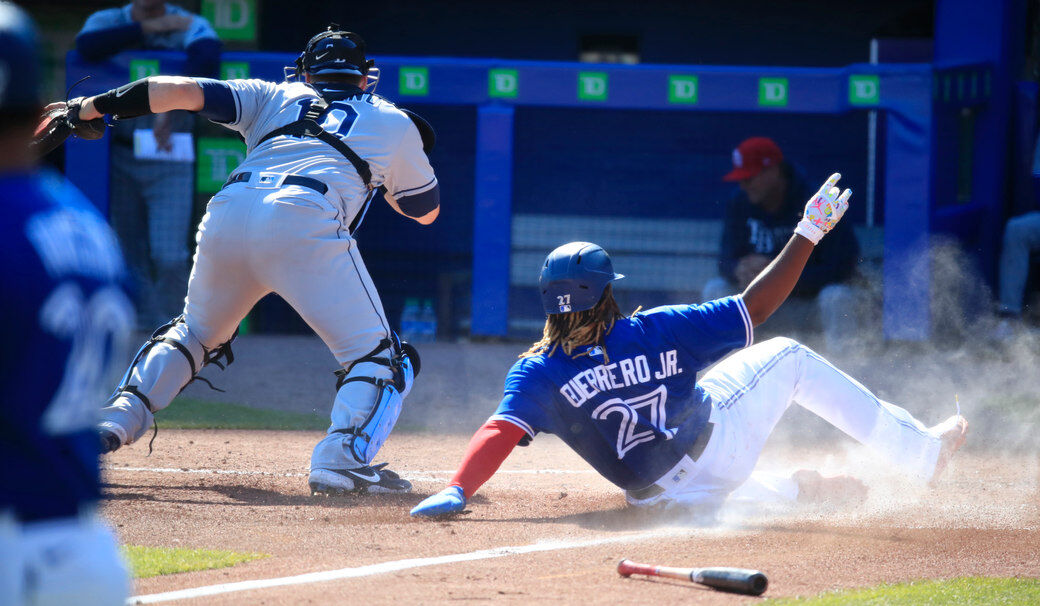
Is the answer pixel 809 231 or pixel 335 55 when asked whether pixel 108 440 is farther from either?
pixel 809 231

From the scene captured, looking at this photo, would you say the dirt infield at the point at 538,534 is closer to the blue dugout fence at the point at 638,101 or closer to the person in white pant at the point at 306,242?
the person in white pant at the point at 306,242

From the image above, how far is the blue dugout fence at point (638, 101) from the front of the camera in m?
9.09

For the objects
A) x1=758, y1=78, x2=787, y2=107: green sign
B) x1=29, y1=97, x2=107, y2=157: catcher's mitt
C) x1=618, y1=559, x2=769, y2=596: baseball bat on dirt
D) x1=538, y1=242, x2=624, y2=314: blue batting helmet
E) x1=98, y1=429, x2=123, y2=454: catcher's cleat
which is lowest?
x1=618, y1=559, x2=769, y2=596: baseball bat on dirt

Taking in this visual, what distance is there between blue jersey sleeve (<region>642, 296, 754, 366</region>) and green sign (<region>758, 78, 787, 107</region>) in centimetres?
559

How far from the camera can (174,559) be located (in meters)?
3.53

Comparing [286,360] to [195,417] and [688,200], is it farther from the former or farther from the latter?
[688,200]

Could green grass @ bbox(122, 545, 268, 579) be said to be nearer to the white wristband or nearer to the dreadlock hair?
the dreadlock hair

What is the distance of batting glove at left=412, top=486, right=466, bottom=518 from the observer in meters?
4.02

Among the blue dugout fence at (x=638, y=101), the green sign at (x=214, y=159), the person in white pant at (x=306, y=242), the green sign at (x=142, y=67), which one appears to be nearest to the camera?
the person in white pant at (x=306, y=242)

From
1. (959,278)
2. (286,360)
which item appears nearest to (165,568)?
(286,360)

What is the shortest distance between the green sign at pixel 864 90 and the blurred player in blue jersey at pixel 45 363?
26.7ft

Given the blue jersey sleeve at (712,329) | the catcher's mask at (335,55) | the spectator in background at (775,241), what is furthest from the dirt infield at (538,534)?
the spectator in background at (775,241)

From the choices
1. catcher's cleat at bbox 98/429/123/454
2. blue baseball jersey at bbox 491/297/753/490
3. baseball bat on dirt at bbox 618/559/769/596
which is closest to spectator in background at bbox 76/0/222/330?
catcher's cleat at bbox 98/429/123/454

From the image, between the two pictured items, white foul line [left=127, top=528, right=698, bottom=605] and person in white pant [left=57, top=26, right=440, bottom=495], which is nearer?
white foul line [left=127, top=528, right=698, bottom=605]
